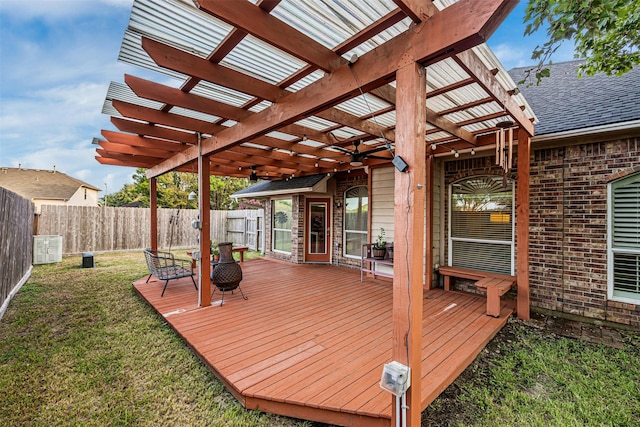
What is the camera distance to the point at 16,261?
5.44m

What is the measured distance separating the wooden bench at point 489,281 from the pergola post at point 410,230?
2.95m

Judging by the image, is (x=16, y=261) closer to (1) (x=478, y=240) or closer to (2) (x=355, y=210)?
(2) (x=355, y=210)

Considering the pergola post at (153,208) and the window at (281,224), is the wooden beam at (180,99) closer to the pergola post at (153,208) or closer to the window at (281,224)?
the pergola post at (153,208)

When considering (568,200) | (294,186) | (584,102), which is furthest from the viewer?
(294,186)

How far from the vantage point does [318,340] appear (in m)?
3.24

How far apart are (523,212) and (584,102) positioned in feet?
8.38

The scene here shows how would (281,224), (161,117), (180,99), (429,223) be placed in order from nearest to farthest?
(180,99) → (161,117) → (429,223) → (281,224)

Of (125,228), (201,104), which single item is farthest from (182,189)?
(201,104)

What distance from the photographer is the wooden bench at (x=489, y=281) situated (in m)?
3.99

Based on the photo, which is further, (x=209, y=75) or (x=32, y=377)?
(x=32, y=377)

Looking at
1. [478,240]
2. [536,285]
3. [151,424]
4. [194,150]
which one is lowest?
[151,424]

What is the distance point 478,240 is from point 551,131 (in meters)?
2.19

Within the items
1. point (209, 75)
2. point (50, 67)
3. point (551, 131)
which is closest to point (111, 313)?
point (209, 75)

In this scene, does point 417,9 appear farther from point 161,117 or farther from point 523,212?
point 523,212
